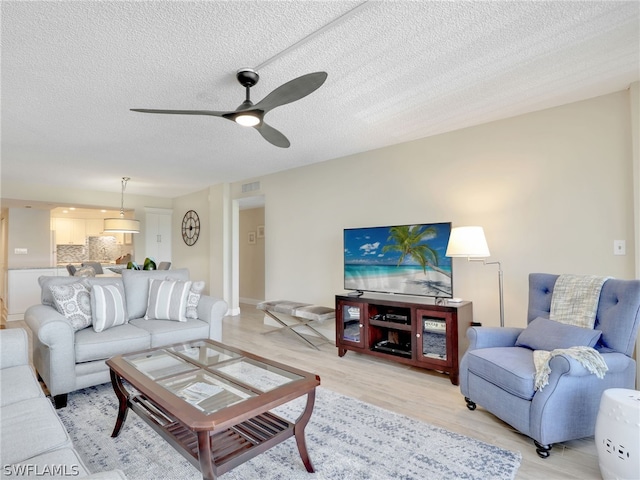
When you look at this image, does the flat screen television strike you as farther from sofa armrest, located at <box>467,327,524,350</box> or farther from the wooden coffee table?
the wooden coffee table

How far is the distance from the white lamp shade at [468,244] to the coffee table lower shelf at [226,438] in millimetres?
1986

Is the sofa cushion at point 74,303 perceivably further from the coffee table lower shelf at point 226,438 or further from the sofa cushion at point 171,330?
the coffee table lower shelf at point 226,438

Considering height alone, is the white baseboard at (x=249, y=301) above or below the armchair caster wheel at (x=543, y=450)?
below

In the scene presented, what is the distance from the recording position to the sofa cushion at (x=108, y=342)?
2.68 meters

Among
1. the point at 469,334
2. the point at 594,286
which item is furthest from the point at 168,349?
the point at 594,286

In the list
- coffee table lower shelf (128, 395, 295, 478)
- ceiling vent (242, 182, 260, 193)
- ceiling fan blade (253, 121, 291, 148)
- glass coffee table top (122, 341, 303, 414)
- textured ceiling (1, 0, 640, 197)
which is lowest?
coffee table lower shelf (128, 395, 295, 478)

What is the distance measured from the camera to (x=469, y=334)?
2625mm

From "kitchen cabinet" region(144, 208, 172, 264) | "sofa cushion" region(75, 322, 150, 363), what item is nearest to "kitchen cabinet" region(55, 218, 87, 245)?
"kitchen cabinet" region(144, 208, 172, 264)

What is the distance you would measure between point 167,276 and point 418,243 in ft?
8.91

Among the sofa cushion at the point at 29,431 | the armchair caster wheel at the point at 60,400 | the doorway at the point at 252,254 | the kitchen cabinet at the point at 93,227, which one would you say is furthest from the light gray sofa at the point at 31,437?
the kitchen cabinet at the point at 93,227

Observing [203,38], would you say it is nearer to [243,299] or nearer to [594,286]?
[594,286]

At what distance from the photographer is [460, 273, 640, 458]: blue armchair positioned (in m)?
1.98

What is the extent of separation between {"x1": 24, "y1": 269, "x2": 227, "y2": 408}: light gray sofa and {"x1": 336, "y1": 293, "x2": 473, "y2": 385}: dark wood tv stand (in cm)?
142

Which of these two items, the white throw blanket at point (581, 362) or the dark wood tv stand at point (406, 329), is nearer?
the white throw blanket at point (581, 362)
